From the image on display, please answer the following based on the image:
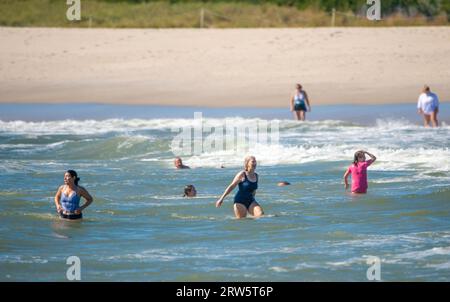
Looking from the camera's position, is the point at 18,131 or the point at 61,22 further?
the point at 61,22

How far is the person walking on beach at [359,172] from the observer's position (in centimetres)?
1686

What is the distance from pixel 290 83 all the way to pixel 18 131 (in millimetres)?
7971

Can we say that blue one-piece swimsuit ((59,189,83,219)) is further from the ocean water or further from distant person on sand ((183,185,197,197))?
distant person on sand ((183,185,197,197))

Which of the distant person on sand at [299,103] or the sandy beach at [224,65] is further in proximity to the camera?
the sandy beach at [224,65]

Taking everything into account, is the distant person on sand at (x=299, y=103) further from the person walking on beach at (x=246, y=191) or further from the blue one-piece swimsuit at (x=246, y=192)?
the blue one-piece swimsuit at (x=246, y=192)

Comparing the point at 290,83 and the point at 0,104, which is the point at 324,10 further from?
the point at 0,104

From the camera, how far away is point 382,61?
3222cm

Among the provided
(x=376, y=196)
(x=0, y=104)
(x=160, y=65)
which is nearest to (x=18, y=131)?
(x=0, y=104)

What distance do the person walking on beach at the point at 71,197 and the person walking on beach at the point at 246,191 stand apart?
6.05 feet

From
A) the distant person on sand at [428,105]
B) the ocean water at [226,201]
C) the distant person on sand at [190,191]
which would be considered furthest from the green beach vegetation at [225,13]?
the distant person on sand at [190,191]

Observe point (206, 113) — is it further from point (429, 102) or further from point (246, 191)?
point (246, 191)
